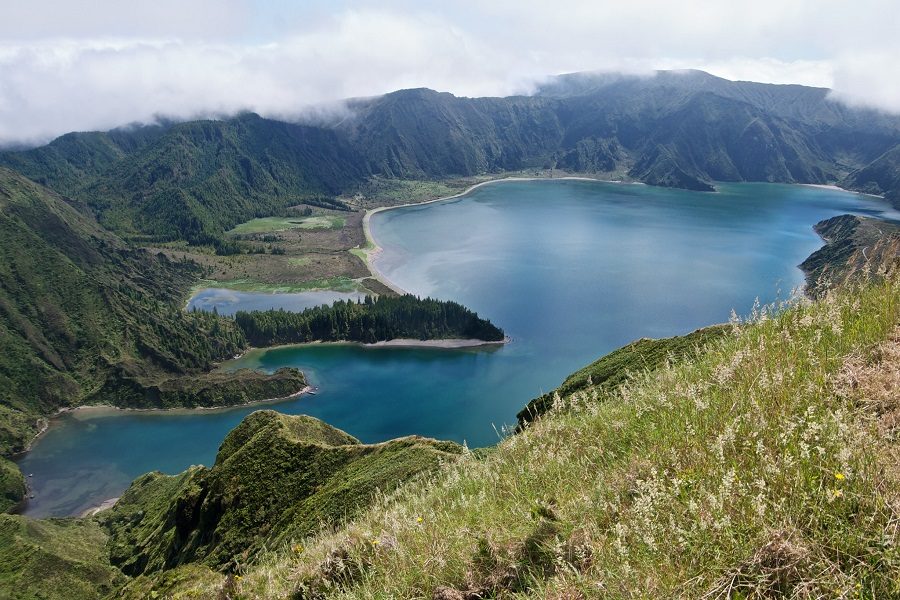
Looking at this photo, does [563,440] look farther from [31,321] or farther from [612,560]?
[31,321]

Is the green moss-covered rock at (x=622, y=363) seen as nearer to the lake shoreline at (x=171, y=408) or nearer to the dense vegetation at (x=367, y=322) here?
the lake shoreline at (x=171, y=408)

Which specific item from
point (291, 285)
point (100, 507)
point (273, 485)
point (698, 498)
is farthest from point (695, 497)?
point (291, 285)

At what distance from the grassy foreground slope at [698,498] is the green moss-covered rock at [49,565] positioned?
53911 mm

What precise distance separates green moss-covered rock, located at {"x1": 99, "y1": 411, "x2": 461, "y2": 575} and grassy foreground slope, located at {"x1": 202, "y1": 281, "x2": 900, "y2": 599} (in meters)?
18.5

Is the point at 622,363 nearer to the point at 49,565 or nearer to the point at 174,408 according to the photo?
the point at 49,565

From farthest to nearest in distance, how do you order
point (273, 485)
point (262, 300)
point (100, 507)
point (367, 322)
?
point (262, 300)
point (367, 322)
point (100, 507)
point (273, 485)

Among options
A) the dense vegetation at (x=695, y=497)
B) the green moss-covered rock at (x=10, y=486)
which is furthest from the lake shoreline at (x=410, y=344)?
the dense vegetation at (x=695, y=497)

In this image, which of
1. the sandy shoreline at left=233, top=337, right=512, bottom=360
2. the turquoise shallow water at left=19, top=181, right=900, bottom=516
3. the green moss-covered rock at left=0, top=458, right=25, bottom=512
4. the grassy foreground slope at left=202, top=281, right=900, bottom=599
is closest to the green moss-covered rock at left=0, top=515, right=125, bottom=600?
the turquoise shallow water at left=19, top=181, right=900, bottom=516

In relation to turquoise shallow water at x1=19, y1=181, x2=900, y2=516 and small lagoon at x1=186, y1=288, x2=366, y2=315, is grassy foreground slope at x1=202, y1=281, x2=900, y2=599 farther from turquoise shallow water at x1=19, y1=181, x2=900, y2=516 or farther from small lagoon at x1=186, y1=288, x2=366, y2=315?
small lagoon at x1=186, y1=288, x2=366, y2=315

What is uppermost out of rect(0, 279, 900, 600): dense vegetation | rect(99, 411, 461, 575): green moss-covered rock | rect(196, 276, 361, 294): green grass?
rect(0, 279, 900, 600): dense vegetation

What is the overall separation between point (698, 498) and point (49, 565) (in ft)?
225

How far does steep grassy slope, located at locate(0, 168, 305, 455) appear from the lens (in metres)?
103

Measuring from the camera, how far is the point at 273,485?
3425 cm

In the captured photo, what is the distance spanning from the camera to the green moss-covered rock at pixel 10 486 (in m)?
76.9
